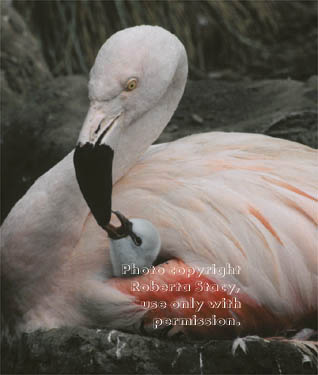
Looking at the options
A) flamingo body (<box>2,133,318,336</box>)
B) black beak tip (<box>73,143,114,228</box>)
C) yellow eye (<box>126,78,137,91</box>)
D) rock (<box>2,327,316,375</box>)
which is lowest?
rock (<box>2,327,316,375</box>)

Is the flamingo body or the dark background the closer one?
the flamingo body

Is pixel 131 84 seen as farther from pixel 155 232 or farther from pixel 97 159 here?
pixel 155 232

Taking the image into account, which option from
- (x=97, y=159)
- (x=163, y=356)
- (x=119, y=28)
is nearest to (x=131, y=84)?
(x=97, y=159)

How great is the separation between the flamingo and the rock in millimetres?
96

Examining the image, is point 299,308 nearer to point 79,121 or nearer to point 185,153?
point 185,153

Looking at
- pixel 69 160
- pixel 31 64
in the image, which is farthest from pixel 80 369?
pixel 31 64

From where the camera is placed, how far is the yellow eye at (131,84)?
2.41m

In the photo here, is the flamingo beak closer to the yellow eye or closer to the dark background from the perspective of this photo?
the yellow eye

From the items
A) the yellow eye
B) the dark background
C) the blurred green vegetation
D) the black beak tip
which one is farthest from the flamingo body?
the blurred green vegetation

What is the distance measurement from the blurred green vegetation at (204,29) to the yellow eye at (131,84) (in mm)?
2979

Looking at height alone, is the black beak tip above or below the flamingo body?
above

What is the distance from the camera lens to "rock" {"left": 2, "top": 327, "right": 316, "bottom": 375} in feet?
7.72

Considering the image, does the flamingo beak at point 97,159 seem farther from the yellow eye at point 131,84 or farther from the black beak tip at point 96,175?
the yellow eye at point 131,84

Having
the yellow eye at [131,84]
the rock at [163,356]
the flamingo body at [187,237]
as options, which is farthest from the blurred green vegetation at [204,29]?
the rock at [163,356]
